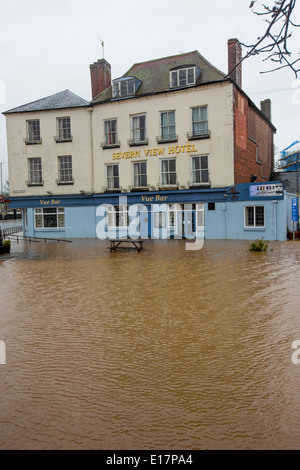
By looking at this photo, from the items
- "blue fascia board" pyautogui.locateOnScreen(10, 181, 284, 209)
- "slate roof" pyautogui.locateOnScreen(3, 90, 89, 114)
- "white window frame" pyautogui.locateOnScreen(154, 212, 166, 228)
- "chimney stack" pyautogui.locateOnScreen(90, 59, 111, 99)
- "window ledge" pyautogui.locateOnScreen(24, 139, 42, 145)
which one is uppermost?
"chimney stack" pyautogui.locateOnScreen(90, 59, 111, 99)

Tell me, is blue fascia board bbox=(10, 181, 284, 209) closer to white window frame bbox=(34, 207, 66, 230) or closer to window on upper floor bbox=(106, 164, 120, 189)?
white window frame bbox=(34, 207, 66, 230)

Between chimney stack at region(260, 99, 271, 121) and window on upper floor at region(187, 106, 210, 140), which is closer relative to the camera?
window on upper floor at region(187, 106, 210, 140)

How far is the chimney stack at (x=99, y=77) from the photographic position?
3023 centimetres

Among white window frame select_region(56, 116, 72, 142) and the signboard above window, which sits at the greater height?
white window frame select_region(56, 116, 72, 142)

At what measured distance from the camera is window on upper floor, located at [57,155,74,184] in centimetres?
2952

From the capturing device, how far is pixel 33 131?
1184 inches

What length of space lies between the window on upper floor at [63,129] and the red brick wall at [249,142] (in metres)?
12.9

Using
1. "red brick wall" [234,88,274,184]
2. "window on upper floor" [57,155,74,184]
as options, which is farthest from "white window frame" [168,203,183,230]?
"window on upper floor" [57,155,74,184]

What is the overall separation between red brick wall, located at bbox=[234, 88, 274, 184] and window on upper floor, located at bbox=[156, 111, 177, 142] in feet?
14.3

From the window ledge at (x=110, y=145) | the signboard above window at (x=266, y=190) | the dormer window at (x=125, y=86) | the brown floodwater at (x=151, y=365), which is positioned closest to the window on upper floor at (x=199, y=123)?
the signboard above window at (x=266, y=190)

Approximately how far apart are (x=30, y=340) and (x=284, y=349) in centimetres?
407

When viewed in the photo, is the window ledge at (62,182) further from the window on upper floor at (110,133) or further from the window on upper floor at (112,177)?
the window on upper floor at (110,133)
